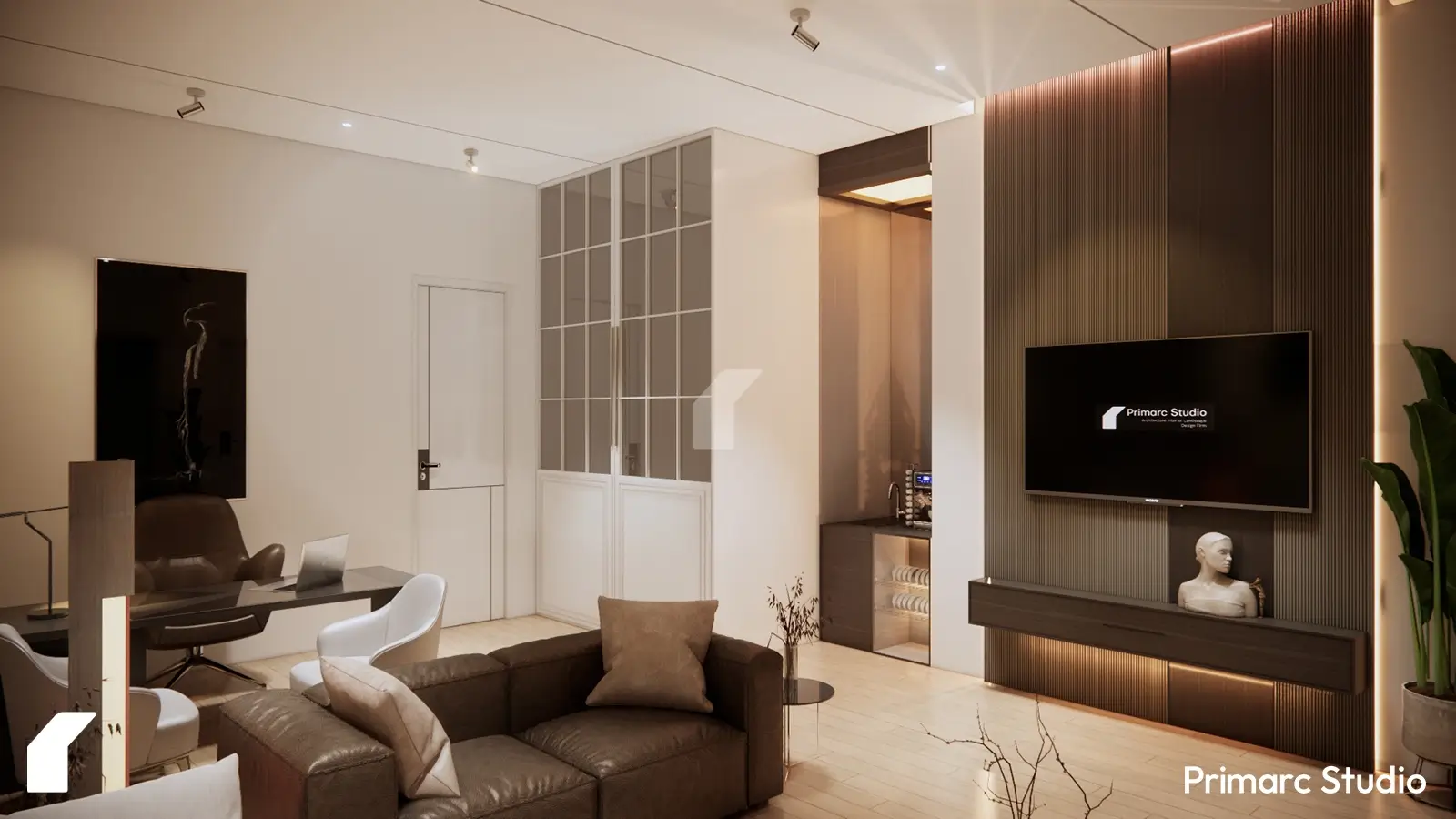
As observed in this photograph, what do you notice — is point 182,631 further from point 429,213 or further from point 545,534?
point 429,213

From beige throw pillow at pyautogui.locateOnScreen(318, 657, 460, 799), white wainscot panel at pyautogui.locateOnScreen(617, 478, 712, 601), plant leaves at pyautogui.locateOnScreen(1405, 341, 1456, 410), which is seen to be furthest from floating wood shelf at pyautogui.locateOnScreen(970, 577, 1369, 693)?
beige throw pillow at pyautogui.locateOnScreen(318, 657, 460, 799)

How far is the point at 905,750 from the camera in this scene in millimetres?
3934

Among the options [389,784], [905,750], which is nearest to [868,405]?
[905,750]

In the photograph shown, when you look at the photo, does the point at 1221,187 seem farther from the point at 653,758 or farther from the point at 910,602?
the point at 653,758

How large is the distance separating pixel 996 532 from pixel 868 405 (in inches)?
60.2

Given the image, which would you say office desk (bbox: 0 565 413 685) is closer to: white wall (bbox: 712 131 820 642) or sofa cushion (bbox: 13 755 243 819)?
white wall (bbox: 712 131 820 642)

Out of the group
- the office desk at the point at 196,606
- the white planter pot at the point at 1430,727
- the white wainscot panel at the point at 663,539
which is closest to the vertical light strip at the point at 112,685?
the office desk at the point at 196,606

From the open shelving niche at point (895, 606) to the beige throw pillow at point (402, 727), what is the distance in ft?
11.0

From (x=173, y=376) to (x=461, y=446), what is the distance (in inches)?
69.5

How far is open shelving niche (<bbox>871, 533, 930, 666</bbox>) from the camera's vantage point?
5520 millimetres

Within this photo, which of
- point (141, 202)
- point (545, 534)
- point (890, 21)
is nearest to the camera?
point (890, 21)

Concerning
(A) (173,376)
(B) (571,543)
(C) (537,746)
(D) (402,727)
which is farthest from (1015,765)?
(A) (173,376)

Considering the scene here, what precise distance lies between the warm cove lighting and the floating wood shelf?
2.48 m

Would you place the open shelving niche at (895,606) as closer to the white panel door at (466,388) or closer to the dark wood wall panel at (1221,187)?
the dark wood wall panel at (1221,187)
